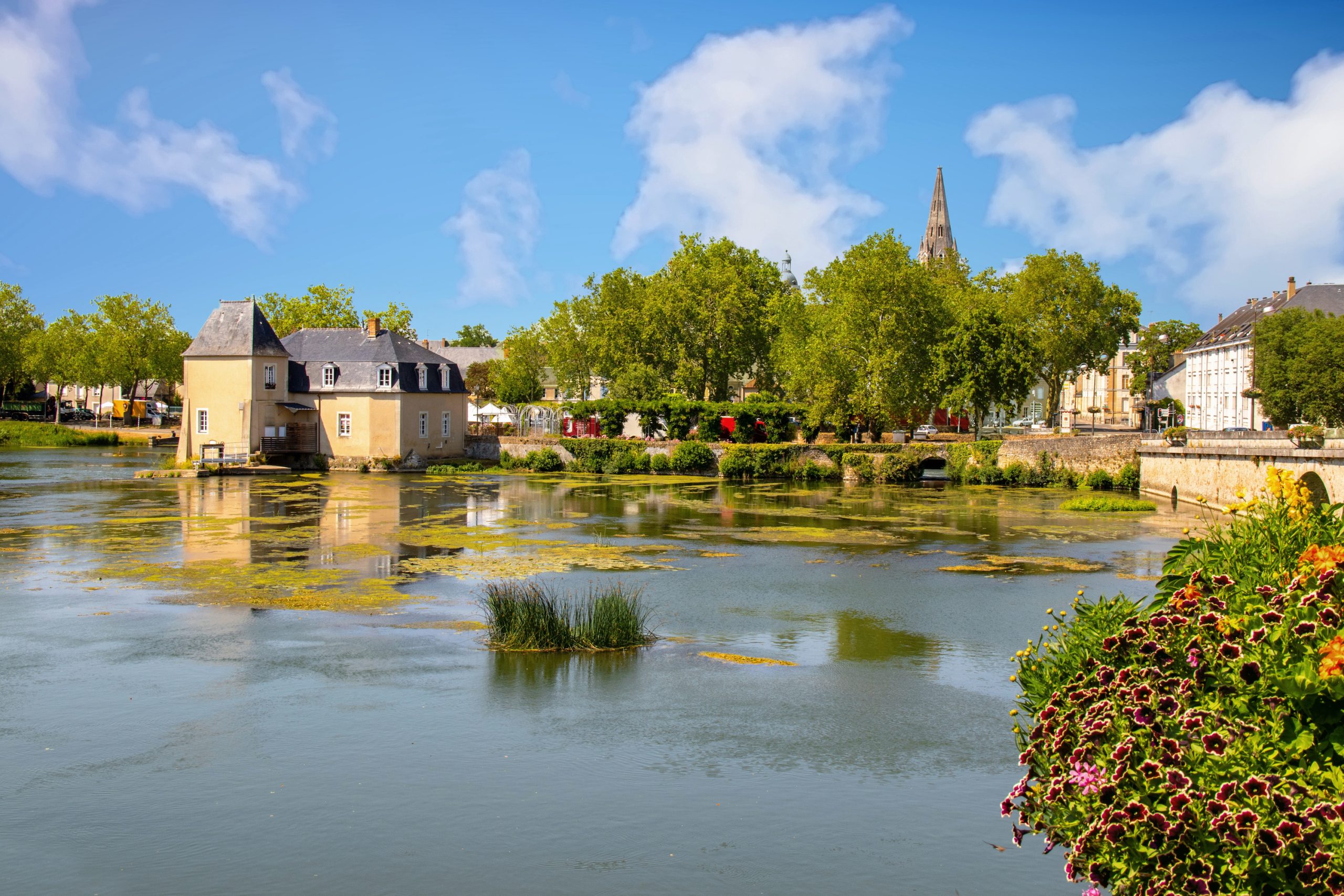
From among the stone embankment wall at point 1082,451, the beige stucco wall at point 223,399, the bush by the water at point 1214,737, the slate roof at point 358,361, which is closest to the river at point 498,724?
the bush by the water at point 1214,737

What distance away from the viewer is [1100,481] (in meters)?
48.1

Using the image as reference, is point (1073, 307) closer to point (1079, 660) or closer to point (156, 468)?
point (156, 468)

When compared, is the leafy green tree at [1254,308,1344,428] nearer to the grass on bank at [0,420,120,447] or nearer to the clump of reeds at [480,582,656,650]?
the clump of reeds at [480,582,656,650]

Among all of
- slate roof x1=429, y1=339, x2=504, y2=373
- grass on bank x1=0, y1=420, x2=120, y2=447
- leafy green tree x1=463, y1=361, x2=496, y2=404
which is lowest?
grass on bank x1=0, y1=420, x2=120, y2=447

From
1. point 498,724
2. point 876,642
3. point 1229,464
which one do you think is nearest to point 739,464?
point 1229,464

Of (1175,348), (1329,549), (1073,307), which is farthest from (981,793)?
(1175,348)

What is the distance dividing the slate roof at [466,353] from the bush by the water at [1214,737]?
119 m

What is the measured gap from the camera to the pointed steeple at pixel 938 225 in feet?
455

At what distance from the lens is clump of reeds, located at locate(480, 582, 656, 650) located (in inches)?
615

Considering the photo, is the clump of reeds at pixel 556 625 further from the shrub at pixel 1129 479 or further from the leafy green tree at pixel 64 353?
the leafy green tree at pixel 64 353

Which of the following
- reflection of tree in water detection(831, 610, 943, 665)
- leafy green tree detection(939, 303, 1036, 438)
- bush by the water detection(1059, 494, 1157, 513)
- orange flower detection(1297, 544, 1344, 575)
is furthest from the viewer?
leafy green tree detection(939, 303, 1036, 438)

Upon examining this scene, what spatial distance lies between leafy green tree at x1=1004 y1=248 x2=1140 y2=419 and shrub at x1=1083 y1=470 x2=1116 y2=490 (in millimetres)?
24003

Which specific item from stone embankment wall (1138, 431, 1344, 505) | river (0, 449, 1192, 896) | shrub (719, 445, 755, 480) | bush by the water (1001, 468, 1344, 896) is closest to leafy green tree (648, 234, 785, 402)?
shrub (719, 445, 755, 480)

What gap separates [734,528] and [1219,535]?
24440 mm
